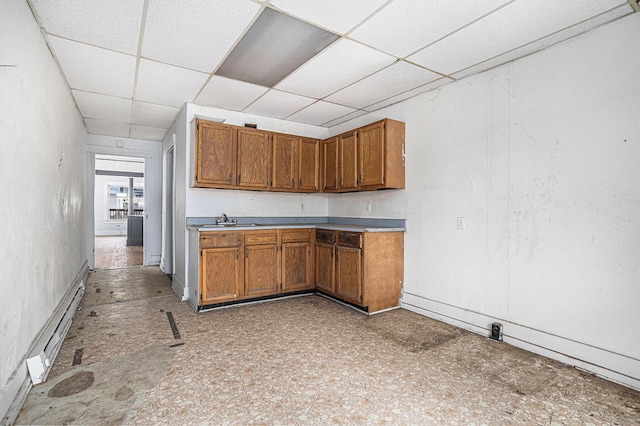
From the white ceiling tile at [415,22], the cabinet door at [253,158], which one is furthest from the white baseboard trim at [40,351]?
the white ceiling tile at [415,22]

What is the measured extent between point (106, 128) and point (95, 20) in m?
3.85

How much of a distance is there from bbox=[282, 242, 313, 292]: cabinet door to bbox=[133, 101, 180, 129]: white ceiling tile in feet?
8.39

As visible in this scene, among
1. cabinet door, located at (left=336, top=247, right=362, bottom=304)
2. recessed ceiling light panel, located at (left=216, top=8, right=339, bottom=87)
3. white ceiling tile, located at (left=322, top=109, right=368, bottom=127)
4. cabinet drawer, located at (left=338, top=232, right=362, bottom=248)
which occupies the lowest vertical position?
cabinet door, located at (left=336, top=247, right=362, bottom=304)

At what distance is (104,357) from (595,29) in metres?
4.58

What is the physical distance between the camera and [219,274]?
3801mm

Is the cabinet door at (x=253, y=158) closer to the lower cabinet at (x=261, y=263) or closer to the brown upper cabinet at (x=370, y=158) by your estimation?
the lower cabinet at (x=261, y=263)

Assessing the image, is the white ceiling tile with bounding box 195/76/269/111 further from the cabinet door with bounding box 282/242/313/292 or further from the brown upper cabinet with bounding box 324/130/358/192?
the cabinet door with bounding box 282/242/313/292

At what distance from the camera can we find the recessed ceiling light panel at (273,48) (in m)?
2.41

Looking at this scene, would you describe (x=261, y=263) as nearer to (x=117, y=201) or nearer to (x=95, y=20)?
(x=95, y=20)

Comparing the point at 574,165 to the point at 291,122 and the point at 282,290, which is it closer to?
the point at 282,290

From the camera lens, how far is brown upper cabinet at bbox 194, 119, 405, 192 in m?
3.92

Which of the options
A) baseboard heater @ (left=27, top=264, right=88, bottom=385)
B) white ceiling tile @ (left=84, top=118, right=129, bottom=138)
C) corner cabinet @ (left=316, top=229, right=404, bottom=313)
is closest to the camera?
baseboard heater @ (left=27, top=264, right=88, bottom=385)

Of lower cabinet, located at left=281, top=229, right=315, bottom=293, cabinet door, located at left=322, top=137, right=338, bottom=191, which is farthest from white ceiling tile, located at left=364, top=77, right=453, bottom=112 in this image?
lower cabinet, located at left=281, top=229, right=315, bottom=293

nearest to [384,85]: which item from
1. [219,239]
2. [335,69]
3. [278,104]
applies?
[335,69]
